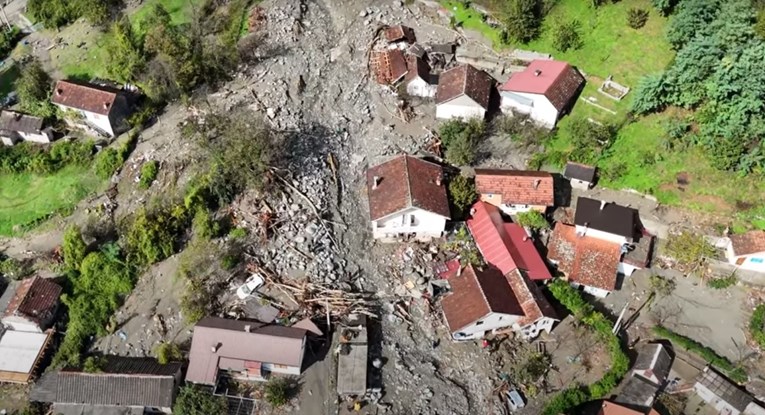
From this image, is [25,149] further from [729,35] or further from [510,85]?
[729,35]

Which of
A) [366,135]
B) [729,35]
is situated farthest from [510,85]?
[729,35]

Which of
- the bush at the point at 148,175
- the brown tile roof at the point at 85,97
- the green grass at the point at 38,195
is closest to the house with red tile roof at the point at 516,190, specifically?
the bush at the point at 148,175

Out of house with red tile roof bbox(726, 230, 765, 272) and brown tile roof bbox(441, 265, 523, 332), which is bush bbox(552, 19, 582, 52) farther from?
brown tile roof bbox(441, 265, 523, 332)

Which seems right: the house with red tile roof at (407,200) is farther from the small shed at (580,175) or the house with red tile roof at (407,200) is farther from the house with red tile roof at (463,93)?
the small shed at (580,175)

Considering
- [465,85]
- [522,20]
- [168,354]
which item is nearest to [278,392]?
[168,354]

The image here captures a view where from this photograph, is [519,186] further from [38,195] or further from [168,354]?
[38,195]

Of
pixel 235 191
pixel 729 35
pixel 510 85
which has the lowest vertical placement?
pixel 235 191

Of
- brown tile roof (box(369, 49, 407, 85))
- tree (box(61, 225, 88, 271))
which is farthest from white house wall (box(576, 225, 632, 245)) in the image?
tree (box(61, 225, 88, 271))
